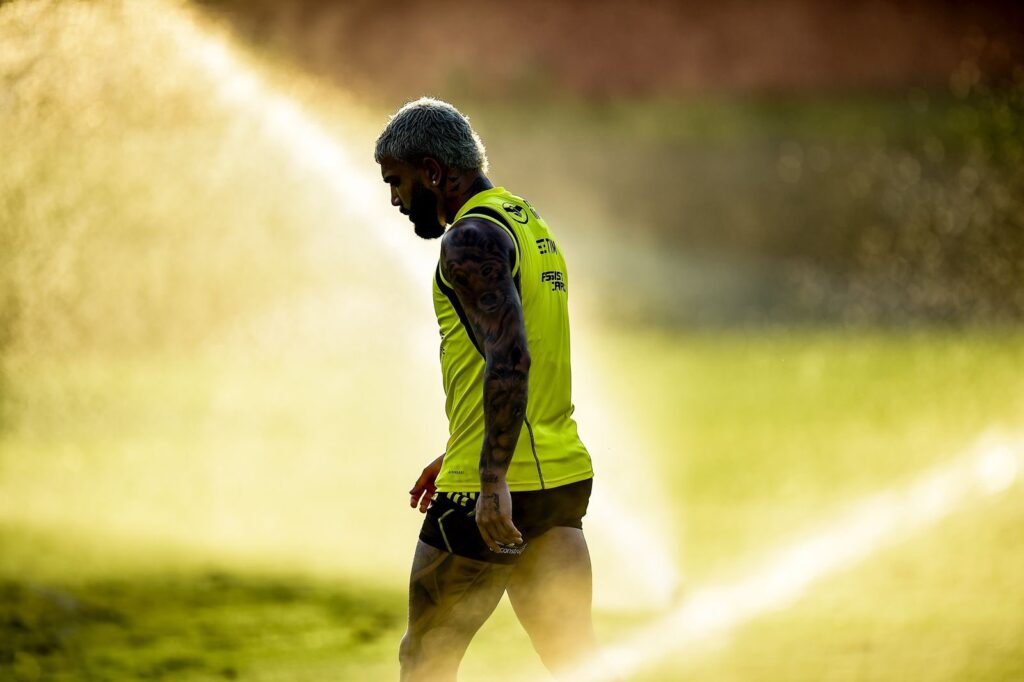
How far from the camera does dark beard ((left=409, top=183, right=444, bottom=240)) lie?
399cm

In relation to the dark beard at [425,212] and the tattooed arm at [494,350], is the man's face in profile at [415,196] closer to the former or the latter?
the dark beard at [425,212]

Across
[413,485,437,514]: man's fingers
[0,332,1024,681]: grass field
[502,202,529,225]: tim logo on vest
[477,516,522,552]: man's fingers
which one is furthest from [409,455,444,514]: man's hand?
[0,332,1024,681]: grass field

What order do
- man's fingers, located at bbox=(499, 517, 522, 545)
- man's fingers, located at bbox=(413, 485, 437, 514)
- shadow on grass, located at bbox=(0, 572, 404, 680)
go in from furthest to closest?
shadow on grass, located at bbox=(0, 572, 404, 680) → man's fingers, located at bbox=(413, 485, 437, 514) → man's fingers, located at bbox=(499, 517, 522, 545)

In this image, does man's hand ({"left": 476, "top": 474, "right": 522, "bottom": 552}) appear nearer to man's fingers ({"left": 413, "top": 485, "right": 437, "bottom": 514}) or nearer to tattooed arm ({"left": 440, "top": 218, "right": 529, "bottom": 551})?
tattooed arm ({"left": 440, "top": 218, "right": 529, "bottom": 551})

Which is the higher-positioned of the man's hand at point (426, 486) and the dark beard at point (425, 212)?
the dark beard at point (425, 212)

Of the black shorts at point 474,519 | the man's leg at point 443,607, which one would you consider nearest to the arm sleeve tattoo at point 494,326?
the black shorts at point 474,519

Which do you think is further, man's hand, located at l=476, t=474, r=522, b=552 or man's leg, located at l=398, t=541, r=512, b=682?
man's leg, located at l=398, t=541, r=512, b=682

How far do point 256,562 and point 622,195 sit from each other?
26.1m

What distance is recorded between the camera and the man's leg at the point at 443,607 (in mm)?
3906

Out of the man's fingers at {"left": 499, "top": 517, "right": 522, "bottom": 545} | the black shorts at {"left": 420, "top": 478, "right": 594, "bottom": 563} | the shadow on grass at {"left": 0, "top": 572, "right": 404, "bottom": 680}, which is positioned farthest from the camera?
the shadow on grass at {"left": 0, "top": 572, "right": 404, "bottom": 680}

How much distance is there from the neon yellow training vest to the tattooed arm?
0.11 metres

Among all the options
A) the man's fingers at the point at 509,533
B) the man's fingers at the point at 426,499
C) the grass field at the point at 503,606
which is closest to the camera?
the man's fingers at the point at 509,533

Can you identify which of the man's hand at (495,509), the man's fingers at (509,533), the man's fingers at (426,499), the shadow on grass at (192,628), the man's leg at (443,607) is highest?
the shadow on grass at (192,628)

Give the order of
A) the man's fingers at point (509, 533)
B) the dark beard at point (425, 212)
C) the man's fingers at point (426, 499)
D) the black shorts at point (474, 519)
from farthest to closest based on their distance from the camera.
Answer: the man's fingers at point (426, 499)
the dark beard at point (425, 212)
the black shorts at point (474, 519)
the man's fingers at point (509, 533)
